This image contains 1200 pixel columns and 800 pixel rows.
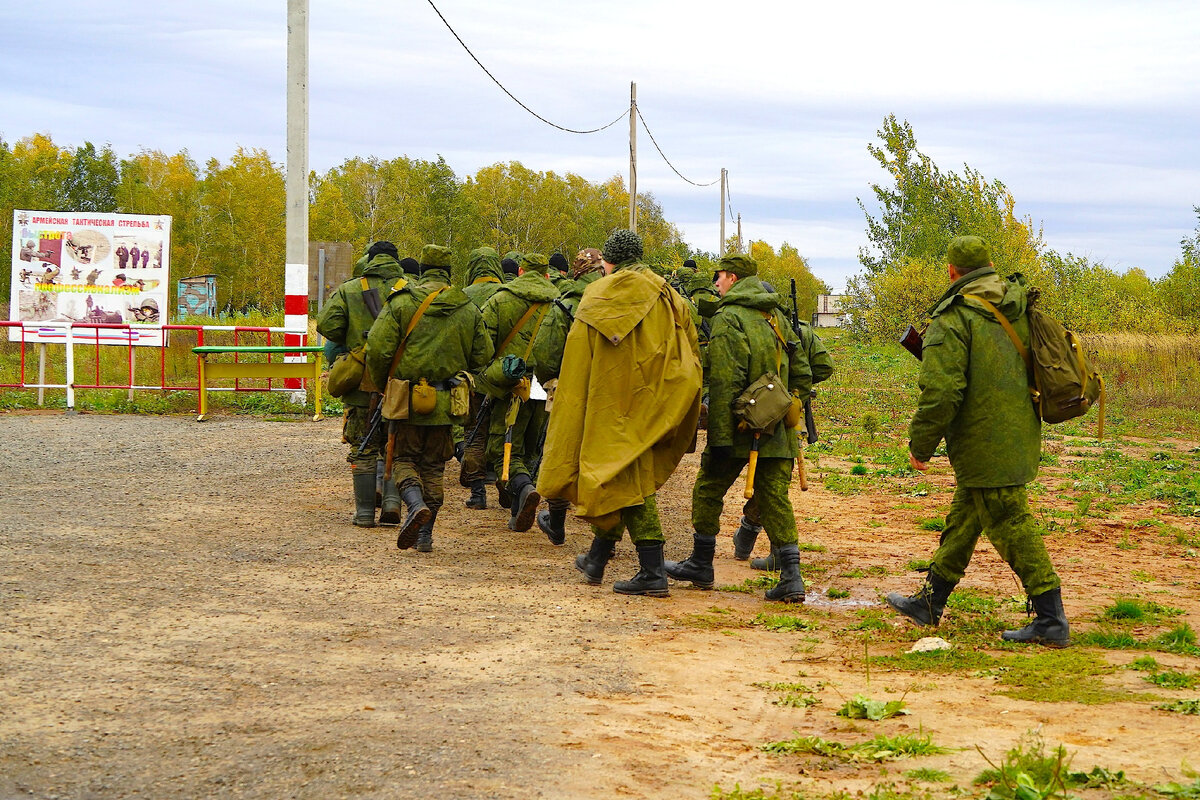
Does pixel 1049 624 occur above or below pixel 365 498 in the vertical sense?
below

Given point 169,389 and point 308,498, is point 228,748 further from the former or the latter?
point 169,389

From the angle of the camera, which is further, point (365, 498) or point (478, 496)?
point (478, 496)

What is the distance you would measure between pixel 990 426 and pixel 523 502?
12.3 ft

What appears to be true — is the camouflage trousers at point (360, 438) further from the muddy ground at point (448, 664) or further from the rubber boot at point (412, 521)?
the rubber boot at point (412, 521)

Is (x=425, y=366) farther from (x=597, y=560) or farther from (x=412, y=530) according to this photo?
(x=597, y=560)

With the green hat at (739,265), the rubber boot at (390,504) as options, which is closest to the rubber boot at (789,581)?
the green hat at (739,265)

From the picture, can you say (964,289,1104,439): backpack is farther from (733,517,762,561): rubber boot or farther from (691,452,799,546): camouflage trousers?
(733,517,762,561): rubber boot

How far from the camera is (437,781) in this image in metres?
4.10

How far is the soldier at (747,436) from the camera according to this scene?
7.62 metres

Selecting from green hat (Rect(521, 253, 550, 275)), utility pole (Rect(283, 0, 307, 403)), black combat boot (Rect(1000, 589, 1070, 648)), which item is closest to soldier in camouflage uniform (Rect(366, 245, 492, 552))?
green hat (Rect(521, 253, 550, 275))

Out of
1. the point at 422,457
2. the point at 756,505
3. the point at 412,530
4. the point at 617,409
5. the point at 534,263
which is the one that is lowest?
the point at 412,530

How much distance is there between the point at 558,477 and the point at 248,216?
64.1m

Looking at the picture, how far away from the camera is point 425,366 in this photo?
8727 mm

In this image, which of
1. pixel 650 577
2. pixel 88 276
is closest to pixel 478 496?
pixel 650 577
